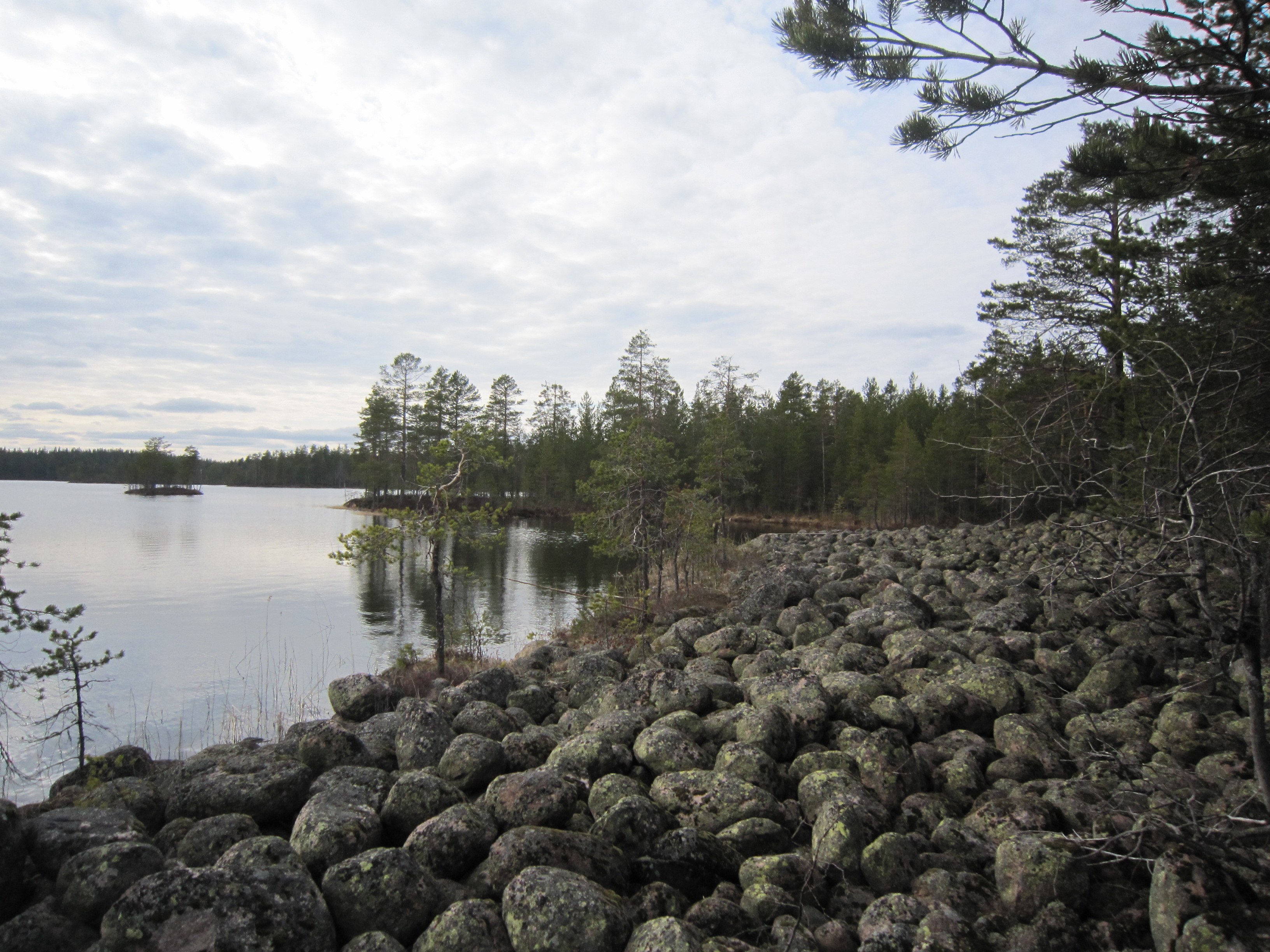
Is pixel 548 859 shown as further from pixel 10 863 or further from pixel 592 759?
pixel 10 863

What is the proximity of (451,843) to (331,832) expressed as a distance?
2.32 ft

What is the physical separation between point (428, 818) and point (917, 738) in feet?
12.2

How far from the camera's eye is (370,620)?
1617cm

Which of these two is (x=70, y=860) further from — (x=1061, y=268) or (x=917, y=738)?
(x=1061, y=268)

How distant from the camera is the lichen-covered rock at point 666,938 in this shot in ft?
9.93

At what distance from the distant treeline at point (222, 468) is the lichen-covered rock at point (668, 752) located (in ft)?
357

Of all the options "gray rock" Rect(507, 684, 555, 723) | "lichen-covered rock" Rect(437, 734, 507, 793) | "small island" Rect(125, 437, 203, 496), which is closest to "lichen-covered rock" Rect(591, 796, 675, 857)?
"lichen-covered rock" Rect(437, 734, 507, 793)

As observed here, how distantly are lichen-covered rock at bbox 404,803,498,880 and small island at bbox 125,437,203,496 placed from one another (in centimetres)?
9023

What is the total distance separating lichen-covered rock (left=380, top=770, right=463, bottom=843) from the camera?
436 centimetres

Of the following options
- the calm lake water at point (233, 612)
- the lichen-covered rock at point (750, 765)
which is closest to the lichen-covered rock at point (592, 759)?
the lichen-covered rock at point (750, 765)

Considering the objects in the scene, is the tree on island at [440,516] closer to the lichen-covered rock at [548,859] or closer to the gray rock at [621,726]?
the gray rock at [621,726]

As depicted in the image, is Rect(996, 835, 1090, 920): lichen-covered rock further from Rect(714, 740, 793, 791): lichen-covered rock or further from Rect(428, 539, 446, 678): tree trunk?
Rect(428, 539, 446, 678): tree trunk

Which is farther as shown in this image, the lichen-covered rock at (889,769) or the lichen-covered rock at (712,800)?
the lichen-covered rock at (889,769)

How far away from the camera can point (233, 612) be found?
53.4ft
